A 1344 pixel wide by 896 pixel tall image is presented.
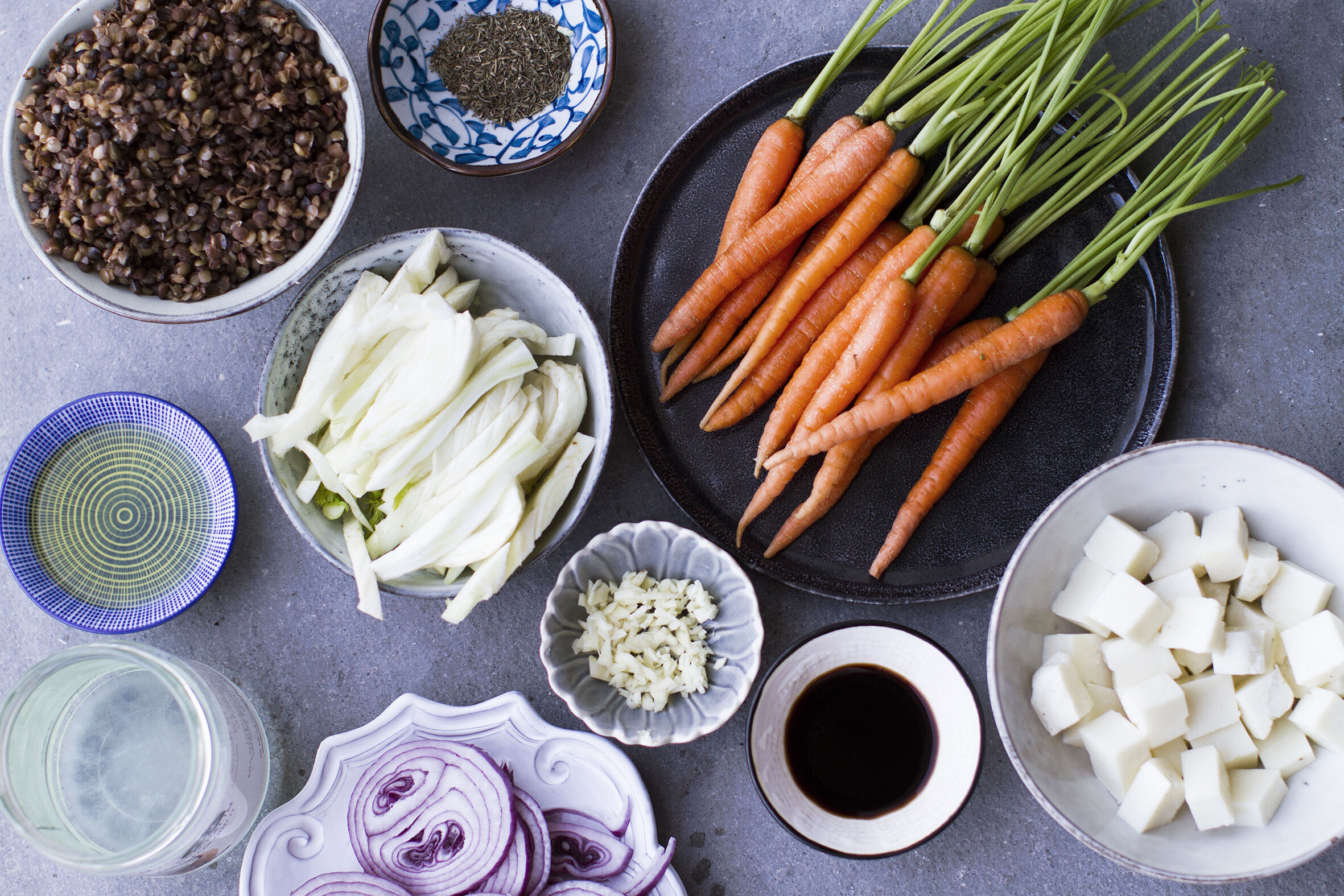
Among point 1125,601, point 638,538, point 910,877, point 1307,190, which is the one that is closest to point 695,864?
point 910,877

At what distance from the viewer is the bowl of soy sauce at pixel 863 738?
1.49 m

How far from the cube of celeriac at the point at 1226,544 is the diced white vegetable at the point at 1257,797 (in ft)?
1.05

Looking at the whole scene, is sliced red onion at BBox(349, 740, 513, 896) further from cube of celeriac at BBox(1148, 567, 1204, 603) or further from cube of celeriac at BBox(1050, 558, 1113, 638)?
cube of celeriac at BBox(1148, 567, 1204, 603)

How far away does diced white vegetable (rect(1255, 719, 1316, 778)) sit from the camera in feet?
4.40

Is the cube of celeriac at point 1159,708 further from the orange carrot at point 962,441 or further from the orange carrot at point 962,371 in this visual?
the orange carrot at point 962,371

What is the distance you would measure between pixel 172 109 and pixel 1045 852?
2.10m

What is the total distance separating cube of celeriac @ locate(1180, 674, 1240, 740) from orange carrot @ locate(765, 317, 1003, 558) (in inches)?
25.7

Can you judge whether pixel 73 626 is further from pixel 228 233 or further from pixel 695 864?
pixel 695 864

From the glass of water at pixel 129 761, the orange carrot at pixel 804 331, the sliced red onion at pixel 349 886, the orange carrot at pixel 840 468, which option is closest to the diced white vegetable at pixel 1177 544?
the orange carrot at pixel 840 468

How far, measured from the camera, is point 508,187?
1.71 meters

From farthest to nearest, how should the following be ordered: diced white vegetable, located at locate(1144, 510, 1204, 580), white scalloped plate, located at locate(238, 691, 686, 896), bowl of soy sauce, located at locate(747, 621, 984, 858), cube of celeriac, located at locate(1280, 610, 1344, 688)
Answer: white scalloped plate, located at locate(238, 691, 686, 896) < bowl of soy sauce, located at locate(747, 621, 984, 858) < diced white vegetable, located at locate(1144, 510, 1204, 580) < cube of celeriac, located at locate(1280, 610, 1344, 688)

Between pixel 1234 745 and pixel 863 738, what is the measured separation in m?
0.61

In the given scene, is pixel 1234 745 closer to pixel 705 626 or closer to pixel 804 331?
pixel 705 626

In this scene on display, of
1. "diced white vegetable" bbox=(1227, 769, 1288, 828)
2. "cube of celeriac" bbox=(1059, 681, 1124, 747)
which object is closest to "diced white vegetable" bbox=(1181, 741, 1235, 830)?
"diced white vegetable" bbox=(1227, 769, 1288, 828)
